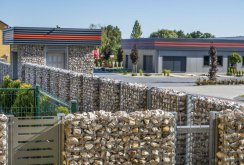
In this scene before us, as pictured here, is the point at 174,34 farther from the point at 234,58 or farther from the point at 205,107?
the point at 205,107

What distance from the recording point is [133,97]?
1594cm

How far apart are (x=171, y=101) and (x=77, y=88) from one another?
30.9 ft

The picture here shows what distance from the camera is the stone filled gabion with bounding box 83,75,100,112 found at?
19797mm

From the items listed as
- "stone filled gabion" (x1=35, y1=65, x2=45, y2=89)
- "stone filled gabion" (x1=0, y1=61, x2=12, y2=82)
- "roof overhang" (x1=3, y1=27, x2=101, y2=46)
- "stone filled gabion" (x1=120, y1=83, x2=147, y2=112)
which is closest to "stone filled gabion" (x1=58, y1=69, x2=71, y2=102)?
"stone filled gabion" (x1=35, y1=65, x2=45, y2=89)

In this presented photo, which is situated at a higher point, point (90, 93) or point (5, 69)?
point (5, 69)

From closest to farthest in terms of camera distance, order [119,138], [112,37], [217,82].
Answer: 1. [119,138]
2. [217,82]
3. [112,37]

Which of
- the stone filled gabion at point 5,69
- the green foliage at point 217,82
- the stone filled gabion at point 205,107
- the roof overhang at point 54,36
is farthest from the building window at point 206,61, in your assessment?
the stone filled gabion at point 205,107

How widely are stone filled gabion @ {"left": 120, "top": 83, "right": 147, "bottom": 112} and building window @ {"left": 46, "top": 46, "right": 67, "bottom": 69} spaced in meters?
19.6

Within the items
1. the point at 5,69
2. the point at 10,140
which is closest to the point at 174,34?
→ the point at 5,69

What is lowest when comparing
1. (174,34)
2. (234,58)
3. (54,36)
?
(234,58)

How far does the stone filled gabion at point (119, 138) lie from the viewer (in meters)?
9.55

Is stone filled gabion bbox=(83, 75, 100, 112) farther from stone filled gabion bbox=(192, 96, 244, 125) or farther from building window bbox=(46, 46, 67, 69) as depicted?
building window bbox=(46, 46, 67, 69)

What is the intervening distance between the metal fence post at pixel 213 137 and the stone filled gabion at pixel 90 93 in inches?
372

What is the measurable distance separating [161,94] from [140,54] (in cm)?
5617
